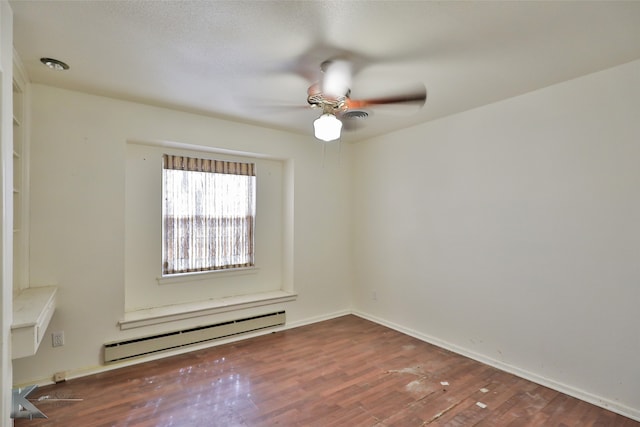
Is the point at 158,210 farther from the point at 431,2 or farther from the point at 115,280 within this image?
the point at 431,2

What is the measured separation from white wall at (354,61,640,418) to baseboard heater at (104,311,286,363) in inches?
65.9

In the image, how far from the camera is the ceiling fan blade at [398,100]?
212 cm

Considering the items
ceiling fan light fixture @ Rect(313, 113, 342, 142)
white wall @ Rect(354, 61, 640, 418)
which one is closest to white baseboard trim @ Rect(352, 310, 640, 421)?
white wall @ Rect(354, 61, 640, 418)

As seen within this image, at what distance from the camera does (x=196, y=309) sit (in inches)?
136

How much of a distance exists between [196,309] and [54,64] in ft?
8.14

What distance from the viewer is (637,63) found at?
2283mm

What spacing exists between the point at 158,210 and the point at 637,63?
436cm

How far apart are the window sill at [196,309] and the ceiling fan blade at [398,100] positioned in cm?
260

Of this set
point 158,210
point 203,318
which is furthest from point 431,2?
point 203,318

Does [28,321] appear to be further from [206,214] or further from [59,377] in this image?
[206,214]

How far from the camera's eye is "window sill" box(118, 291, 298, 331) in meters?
3.15

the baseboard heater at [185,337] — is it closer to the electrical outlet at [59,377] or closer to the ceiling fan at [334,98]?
the electrical outlet at [59,377]

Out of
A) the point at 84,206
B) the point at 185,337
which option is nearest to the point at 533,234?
the point at 185,337

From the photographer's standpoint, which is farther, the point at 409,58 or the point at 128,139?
the point at 128,139
